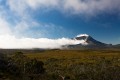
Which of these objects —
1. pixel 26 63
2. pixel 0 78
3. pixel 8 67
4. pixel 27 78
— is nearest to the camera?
pixel 0 78

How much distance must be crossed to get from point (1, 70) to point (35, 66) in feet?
68.1

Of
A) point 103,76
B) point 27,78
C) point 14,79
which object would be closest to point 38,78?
point 27,78

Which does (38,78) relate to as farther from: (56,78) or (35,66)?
(35,66)

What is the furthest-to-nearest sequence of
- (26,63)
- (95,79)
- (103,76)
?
(26,63)
(103,76)
(95,79)

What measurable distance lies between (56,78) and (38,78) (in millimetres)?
4311

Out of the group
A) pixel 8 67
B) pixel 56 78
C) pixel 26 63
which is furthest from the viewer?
pixel 26 63

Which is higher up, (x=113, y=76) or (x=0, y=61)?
(x=0, y=61)

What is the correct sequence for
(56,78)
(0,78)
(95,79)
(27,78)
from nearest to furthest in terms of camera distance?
(0,78), (27,78), (56,78), (95,79)

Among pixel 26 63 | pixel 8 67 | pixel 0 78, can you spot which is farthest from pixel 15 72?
pixel 26 63

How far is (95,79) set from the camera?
47562mm

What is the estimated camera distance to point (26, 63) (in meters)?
56.2

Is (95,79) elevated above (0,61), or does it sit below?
below

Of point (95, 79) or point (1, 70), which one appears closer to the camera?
point (1, 70)

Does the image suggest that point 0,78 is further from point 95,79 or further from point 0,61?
point 95,79
